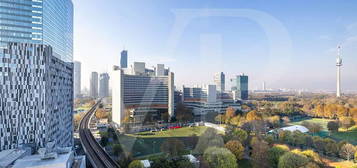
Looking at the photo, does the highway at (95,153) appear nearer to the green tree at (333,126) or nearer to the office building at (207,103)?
the office building at (207,103)

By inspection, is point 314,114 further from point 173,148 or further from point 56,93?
point 56,93

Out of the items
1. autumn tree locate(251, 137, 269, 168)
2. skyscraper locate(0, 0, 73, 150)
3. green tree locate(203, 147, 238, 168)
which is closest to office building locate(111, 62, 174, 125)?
skyscraper locate(0, 0, 73, 150)

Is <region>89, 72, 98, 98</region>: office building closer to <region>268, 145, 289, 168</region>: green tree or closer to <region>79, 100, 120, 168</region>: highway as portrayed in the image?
<region>79, 100, 120, 168</region>: highway

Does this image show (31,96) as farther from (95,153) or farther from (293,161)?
Result: (293,161)

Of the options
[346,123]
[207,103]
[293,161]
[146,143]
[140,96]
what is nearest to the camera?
[293,161]

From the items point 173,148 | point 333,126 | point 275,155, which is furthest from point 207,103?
point 275,155

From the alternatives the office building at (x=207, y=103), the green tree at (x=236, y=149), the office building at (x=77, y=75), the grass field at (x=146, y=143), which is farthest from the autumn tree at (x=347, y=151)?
the office building at (x=77, y=75)
